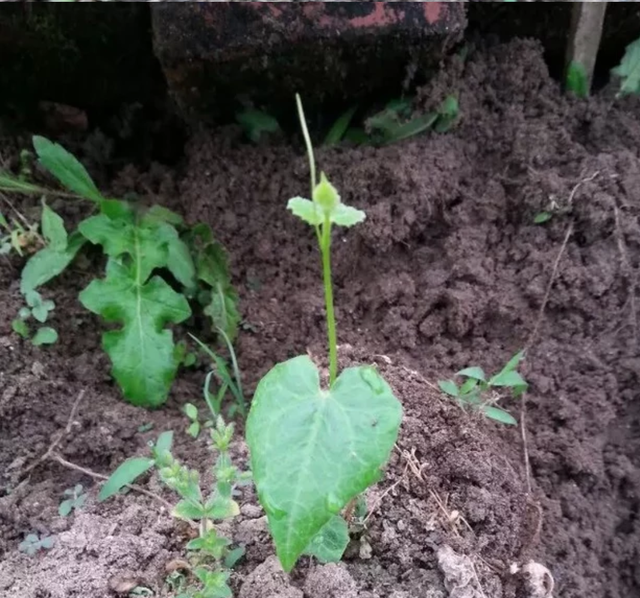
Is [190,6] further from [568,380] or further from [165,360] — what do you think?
[568,380]

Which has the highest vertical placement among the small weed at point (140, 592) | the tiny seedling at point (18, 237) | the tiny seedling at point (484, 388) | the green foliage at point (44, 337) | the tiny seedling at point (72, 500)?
the tiny seedling at point (18, 237)

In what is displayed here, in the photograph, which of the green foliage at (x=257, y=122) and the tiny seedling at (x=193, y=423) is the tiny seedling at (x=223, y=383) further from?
the green foliage at (x=257, y=122)

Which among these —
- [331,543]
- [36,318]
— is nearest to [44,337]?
[36,318]

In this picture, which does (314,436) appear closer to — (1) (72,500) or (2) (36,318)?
(1) (72,500)

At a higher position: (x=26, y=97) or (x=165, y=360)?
(x=26, y=97)

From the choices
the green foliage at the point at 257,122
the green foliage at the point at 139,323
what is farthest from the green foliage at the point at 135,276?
the green foliage at the point at 257,122

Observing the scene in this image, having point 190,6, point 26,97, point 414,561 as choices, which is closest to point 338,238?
point 190,6

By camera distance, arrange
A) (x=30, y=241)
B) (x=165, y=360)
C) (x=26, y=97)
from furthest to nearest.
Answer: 1. (x=26, y=97)
2. (x=30, y=241)
3. (x=165, y=360)
